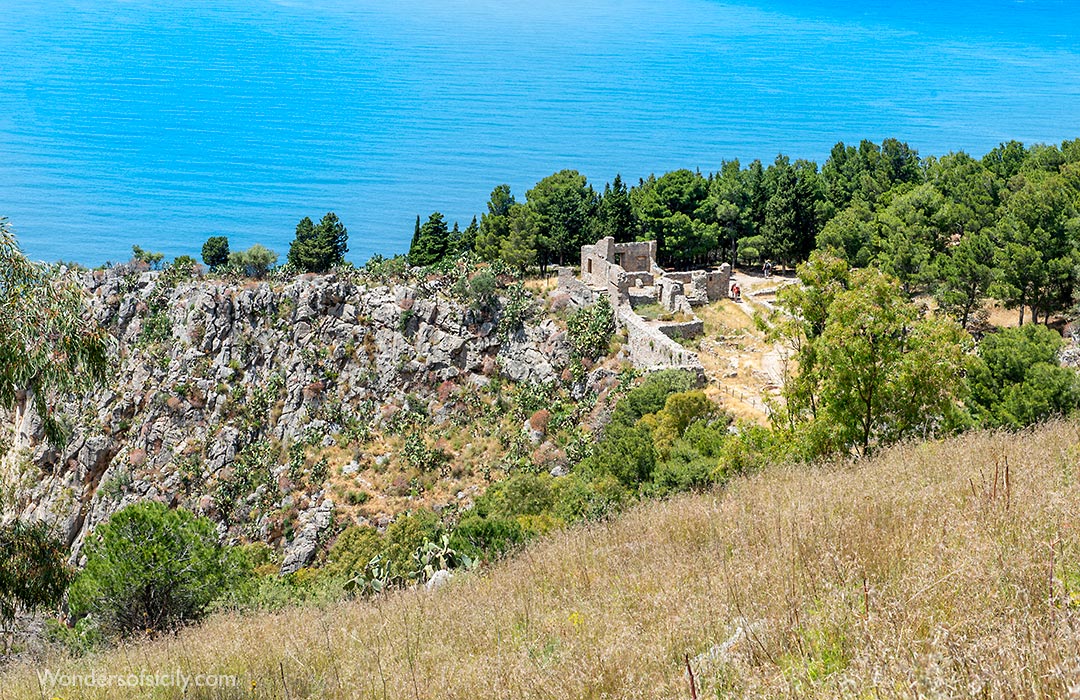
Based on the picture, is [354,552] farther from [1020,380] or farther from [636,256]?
[636,256]

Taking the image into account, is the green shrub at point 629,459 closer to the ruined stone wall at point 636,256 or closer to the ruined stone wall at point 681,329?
the ruined stone wall at point 681,329

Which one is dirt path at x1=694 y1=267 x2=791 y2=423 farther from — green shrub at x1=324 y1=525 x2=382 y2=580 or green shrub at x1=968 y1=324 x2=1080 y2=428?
green shrub at x1=324 y1=525 x2=382 y2=580

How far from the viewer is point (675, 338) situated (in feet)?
102

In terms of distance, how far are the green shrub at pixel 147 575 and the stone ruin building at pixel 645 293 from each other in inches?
674

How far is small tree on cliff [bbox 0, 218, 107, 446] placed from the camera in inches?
371

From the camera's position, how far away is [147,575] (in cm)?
1388

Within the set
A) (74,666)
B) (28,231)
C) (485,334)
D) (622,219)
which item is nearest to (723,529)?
(74,666)

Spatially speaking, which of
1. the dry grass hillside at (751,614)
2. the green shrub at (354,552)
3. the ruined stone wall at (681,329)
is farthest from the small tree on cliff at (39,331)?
the ruined stone wall at (681,329)

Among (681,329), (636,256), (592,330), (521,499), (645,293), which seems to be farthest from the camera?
(636,256)

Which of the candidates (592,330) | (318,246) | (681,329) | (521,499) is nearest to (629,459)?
(521,499)

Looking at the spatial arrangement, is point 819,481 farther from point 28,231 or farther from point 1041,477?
point 28,231

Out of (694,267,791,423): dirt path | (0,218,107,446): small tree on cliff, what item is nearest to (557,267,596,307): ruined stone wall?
(694,267,791,423): dirt path

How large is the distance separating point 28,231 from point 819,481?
126940 millimetres

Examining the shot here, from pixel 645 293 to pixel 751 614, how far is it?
3025 centimetres
